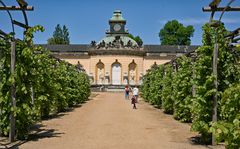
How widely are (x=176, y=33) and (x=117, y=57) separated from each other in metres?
21.1

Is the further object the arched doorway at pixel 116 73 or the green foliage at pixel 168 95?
the arched doorway at pixel 116 73

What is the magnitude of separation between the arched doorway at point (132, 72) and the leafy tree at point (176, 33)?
17885mm

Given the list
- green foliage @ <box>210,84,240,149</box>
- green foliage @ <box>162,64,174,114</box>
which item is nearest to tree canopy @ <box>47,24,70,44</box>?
green foliage @ <box>162,64,174,114</box>

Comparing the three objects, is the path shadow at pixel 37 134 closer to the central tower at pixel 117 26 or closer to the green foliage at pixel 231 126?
the green foliage at pixel 231 126

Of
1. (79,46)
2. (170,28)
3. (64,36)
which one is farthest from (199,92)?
(64,36)

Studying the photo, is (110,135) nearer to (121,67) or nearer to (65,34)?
(121,67)

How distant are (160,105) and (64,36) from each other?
273 feet

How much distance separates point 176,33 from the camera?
90.9m

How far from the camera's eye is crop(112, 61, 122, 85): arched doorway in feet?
244

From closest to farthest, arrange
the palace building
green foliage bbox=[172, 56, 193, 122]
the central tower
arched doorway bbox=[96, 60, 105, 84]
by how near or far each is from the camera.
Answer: green foliage bbox=[172, 56, 193, 122] < the palace building < arched doorway bbox=[96, 60, 105, 84] < the central tower

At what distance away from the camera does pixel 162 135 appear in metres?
14.6

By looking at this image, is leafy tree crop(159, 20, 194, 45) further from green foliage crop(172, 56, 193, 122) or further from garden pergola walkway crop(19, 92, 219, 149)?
garden pergola walkway crop(19, 92, 219, 149)

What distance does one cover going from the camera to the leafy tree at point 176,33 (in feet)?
292

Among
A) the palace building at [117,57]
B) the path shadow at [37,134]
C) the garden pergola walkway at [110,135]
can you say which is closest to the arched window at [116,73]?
the palace building at [117,57]
